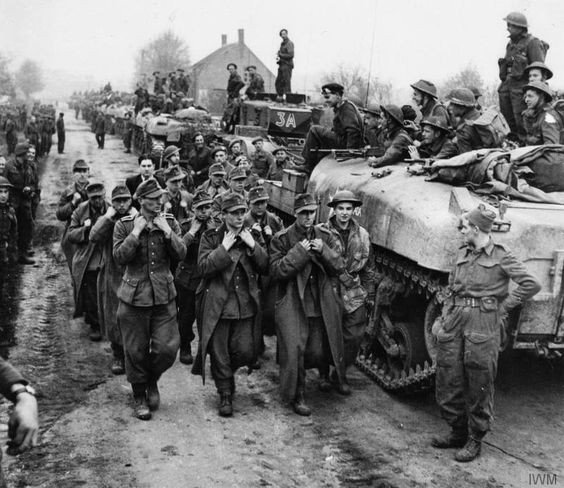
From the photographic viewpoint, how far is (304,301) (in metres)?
6.67

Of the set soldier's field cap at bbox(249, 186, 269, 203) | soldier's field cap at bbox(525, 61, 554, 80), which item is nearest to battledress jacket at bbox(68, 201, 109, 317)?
soldier's field cap at bbox(249, 186, 269, 203)

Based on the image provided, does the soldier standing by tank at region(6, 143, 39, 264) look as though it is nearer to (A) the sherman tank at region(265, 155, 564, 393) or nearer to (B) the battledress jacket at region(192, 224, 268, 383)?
(A) the sherman tank at region(265, 155, 564, 393)

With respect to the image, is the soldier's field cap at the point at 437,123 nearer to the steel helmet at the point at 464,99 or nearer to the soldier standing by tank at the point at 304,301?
the steel helmet at the point at 464,99

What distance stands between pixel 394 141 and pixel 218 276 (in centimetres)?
334

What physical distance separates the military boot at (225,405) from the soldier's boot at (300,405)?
22.1 inches

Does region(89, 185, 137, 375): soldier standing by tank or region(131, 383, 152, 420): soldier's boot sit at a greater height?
region(89, 185, 137, 375): soldier standing by tank

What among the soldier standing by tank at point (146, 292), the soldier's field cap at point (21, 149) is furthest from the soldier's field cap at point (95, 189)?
the soldier's field cap at point (21, 149)

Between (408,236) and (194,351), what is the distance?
2866 millimetres

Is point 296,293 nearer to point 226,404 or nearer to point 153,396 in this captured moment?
point 226,404

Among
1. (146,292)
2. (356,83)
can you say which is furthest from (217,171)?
(356,83)

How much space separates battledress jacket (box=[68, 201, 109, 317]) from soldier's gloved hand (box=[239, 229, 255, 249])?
8.88 ft

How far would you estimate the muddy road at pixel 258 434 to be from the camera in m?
5.35

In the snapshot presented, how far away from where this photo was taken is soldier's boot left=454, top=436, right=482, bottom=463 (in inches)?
224

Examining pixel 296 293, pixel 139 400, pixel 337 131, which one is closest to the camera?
pixel 139 400
